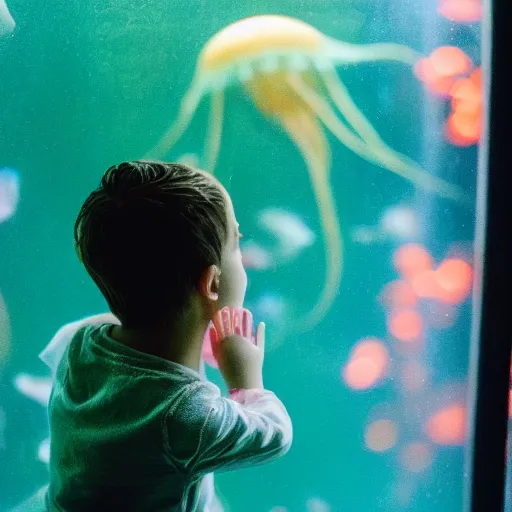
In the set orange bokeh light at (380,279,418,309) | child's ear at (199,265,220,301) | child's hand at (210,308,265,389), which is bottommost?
child's hand at (210,308,265,389)

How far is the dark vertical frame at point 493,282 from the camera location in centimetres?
87

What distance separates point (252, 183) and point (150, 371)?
322 mm

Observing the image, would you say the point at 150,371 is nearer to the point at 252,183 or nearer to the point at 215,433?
the point at 215,433

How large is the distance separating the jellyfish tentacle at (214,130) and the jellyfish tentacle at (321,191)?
9 cm

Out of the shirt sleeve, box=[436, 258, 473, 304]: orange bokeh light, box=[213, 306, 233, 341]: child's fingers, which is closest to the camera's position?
the shirt sleeve

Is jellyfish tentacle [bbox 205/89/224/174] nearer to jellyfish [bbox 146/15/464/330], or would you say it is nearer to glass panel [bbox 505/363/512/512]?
jellyfish [bbox 146/15/464/330]

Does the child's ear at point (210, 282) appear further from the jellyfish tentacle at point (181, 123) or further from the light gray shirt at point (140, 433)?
the jellyfish tentacle at point (181, 123)

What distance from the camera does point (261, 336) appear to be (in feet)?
2.77

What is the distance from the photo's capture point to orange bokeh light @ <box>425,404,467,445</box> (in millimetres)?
911

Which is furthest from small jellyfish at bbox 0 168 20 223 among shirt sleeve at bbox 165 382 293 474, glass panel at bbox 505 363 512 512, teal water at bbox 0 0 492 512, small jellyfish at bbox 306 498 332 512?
glass panel at bbox 505 363 512 512

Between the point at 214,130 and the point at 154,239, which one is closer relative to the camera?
the point at 154,239

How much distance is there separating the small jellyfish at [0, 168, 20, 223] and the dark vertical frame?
720 millimetres

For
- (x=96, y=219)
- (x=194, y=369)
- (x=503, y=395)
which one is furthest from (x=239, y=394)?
(x=503, y=395)

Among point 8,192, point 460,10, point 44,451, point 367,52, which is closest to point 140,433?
point 44,451
